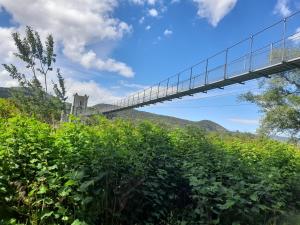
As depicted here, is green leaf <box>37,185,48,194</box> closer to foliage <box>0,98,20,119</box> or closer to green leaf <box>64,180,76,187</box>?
green leaf <box>64,180,76,187</box>

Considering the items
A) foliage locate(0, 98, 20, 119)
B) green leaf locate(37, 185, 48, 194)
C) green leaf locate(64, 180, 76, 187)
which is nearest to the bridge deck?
foliage locate(0, 98, 20, 119)

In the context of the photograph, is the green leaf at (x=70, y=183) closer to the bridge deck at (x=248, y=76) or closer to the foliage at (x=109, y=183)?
the foliage at (x=109, y=183)

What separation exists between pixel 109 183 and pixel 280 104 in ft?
93.9

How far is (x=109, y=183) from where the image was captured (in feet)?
13.6

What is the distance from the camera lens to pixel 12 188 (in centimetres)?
405

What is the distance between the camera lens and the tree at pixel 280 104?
2877cm

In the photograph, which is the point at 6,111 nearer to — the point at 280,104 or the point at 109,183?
the point at 109,183

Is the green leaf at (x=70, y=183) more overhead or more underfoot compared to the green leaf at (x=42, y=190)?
more overhead

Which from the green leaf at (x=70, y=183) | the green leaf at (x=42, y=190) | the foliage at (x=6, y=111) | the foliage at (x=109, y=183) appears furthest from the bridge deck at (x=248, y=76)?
the green leaf at (x=70, y=183)

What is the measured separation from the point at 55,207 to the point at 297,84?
29.7 metres

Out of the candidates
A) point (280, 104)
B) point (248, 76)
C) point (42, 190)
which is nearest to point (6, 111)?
point (42, 190)

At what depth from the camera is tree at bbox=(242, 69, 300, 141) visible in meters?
28.8

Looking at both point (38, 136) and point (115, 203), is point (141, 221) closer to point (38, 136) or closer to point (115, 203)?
point (115, 203)

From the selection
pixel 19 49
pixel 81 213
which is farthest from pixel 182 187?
pixel 19 49
